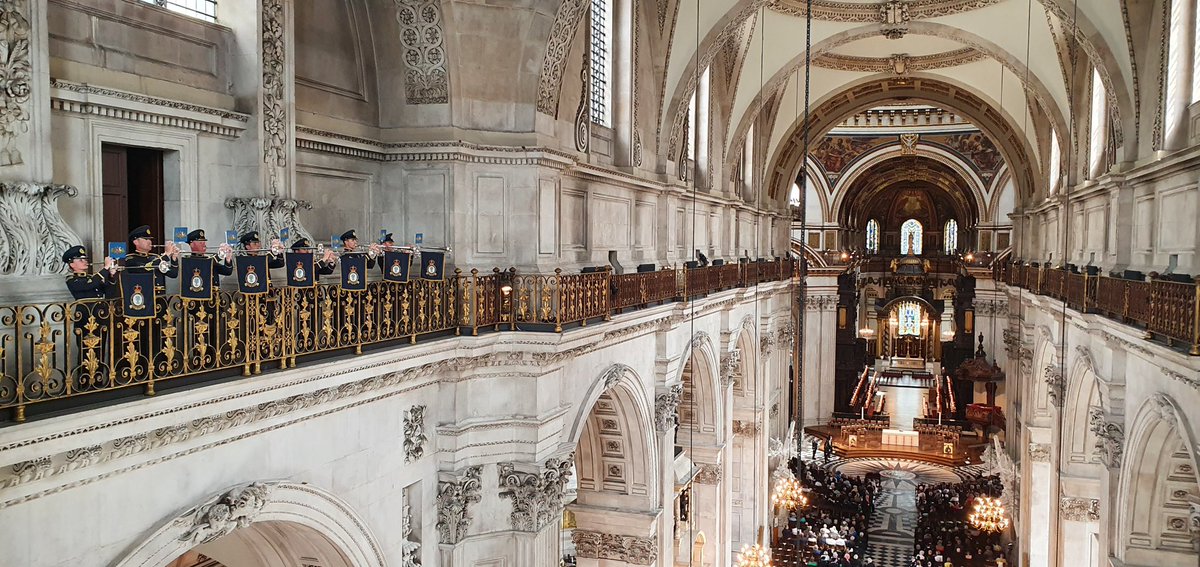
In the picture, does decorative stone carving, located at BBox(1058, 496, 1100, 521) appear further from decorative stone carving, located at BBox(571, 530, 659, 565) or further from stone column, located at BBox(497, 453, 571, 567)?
stone column, located at BBox(497, 453, 571, 567)

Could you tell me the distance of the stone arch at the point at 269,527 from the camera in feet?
20.7

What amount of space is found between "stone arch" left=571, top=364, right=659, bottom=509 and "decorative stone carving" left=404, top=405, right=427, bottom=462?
17.5 ft

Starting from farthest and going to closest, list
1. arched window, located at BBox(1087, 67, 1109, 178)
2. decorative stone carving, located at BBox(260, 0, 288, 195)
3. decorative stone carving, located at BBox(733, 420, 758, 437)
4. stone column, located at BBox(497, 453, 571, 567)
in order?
decorative stone carving, located at BBox(733, 420, 758, 437), arched window, located at BBox(1087, 67, 1109, 178), stone column, located at BBox(497, 453, 571, 567), decorative stone carving, located at BBox(260, 0, 288, 195)

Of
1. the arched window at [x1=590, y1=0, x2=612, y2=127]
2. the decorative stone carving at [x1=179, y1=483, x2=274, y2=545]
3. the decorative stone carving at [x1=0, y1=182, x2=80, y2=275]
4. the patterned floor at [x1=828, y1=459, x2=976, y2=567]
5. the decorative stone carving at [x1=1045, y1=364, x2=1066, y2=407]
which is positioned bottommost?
the patterned floor at [x1=828, y1=459, x2=976, y2=567]

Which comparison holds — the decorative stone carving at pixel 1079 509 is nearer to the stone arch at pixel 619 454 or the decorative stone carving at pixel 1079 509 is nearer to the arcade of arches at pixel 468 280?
the arcade of arches at pixel 468 280

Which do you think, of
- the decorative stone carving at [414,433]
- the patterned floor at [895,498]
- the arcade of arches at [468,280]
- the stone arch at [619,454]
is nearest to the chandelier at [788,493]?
the arcade of arches at [468,280]

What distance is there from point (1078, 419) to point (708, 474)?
8.08m

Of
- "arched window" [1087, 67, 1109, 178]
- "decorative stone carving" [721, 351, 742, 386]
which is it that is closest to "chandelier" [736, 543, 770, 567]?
"decorative stone carving" [721, 351, 742, 386]

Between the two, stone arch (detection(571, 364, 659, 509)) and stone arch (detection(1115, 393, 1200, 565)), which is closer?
stone arch (detection(1115, 393, 1200, 565))

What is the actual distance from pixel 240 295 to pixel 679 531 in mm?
16137

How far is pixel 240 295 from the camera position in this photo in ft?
Answer: 22.7

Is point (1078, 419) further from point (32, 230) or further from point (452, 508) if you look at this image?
point (32, 230)

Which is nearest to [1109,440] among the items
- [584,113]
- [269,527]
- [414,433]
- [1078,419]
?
[1078,419]

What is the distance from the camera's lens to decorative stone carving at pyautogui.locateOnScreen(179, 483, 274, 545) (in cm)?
647
